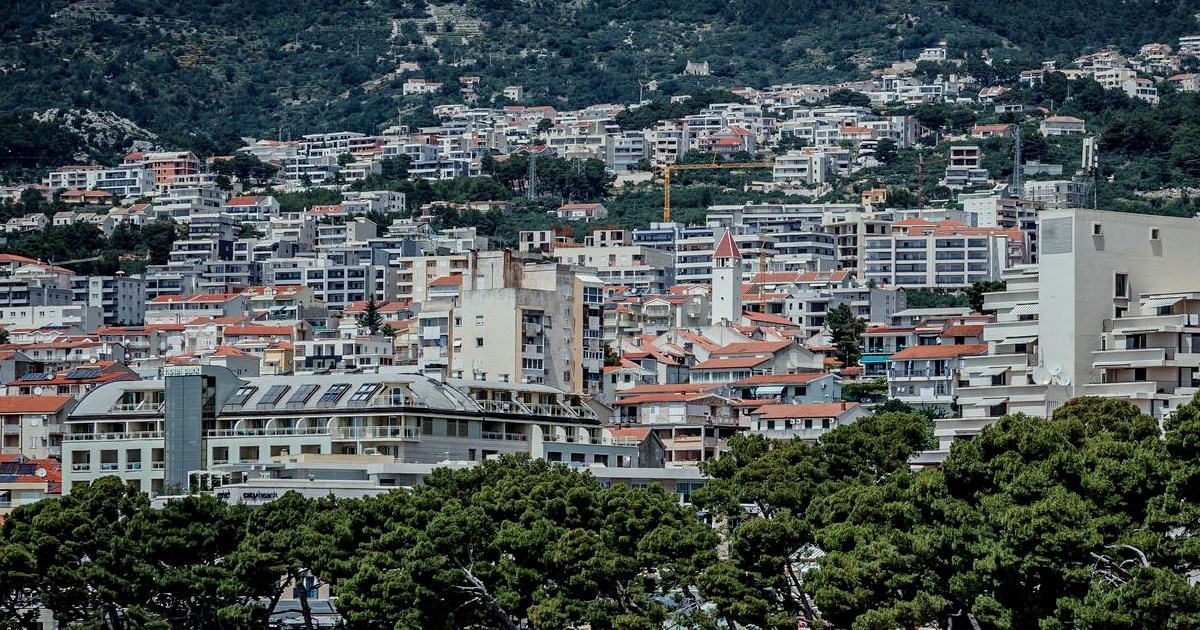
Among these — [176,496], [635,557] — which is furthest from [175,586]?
[635,557]

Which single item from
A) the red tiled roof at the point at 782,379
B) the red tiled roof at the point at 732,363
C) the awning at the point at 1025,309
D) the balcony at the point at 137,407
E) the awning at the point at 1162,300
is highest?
the awning at the point at 1162,300

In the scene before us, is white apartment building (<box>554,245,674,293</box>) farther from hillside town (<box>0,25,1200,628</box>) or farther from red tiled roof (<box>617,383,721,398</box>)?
red tiled roof (<box>617,383,721,398</box>)

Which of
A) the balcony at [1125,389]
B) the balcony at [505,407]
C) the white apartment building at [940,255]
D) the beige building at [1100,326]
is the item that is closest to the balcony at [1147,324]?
the beige building at [1100,326]

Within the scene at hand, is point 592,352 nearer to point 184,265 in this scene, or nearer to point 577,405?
point 577,405

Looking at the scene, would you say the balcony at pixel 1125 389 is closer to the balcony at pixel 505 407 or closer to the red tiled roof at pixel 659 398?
the balcony at pixel 505 407

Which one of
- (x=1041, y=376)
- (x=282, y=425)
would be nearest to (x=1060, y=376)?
(x=1041, y=376)

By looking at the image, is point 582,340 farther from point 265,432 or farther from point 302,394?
point 265,432
